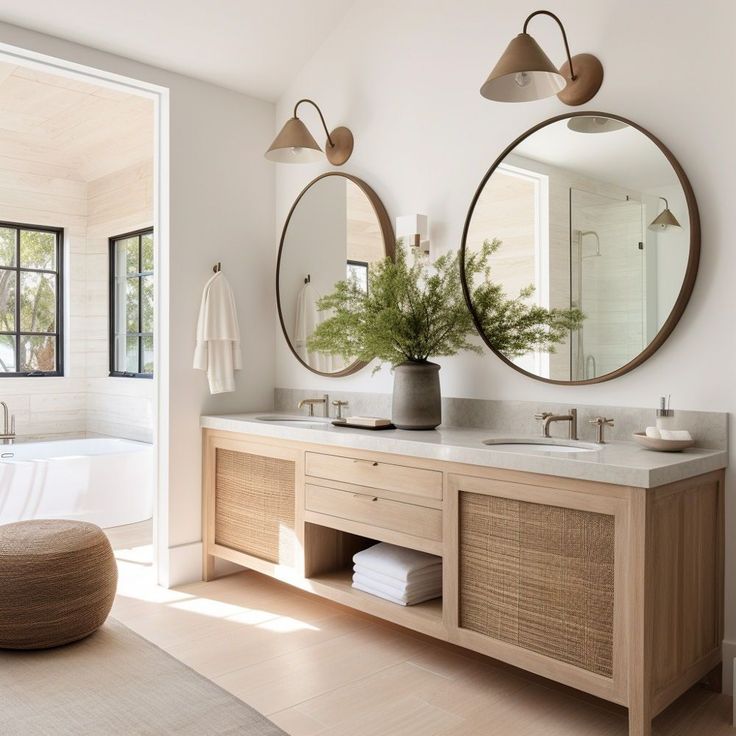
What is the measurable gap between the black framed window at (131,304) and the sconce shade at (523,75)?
11.6 ft

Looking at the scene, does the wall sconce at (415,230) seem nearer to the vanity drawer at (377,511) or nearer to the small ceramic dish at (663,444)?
the vanity drawer at (377,511)

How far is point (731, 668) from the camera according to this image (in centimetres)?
234

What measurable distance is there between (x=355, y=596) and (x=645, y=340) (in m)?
1.44

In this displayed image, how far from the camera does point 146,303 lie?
564 cm

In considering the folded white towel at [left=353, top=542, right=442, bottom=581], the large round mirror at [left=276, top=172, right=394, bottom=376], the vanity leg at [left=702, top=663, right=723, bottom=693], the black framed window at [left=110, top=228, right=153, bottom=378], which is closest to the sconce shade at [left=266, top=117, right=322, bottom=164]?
the large round mirror at [left=276, top=172, right=394, bottom=376]

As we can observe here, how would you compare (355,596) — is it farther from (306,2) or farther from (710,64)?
(306,2)

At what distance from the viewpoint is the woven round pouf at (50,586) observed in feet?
8.54

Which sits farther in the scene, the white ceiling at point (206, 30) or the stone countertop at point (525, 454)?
the white ceiling at point (206, 30)

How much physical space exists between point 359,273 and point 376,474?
1.11 metres

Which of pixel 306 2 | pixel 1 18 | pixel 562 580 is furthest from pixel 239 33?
pixel 562 580

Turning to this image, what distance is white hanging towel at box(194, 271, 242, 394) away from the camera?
11.8 ft

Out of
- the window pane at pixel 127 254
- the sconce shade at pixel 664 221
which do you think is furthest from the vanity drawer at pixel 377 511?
the window pane at pixel 127 254

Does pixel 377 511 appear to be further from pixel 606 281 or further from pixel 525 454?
pixel 606 281

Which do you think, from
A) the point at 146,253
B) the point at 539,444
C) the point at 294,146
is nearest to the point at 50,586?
the point at 539,444
